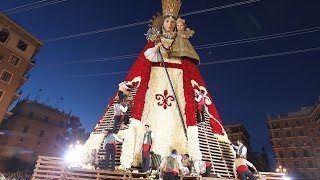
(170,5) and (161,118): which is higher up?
(170,5)

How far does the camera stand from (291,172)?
204ft

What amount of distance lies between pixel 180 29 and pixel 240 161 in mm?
A: 9329

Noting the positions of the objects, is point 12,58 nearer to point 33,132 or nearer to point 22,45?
point 22,45

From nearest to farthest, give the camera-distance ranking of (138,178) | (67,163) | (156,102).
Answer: (138,178), (67,163), (156,102)

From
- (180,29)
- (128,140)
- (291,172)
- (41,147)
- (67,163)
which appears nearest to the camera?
(67,163)

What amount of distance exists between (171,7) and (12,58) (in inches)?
1230

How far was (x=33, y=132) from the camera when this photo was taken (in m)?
48.8

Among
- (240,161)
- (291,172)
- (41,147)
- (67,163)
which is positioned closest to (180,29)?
(240,161)

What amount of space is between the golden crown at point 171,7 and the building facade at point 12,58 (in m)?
29.6

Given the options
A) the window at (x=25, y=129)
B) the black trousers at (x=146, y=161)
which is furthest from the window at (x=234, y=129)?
the black trousers at (x=146, y=161)

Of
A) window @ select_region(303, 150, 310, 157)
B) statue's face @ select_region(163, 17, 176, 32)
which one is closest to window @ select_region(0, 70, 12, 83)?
statue's face @ select_region(163, 17, 176, 32)

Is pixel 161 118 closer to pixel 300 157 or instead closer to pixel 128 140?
pixel 128 140

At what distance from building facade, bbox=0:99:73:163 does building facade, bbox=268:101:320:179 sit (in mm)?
57528

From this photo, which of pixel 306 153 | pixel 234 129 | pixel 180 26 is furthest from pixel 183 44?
pixel 306 153
